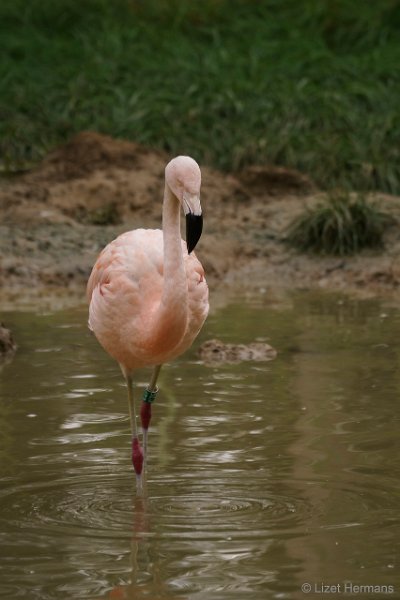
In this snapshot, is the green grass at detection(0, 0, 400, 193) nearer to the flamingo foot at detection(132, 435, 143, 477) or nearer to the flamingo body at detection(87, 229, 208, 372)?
the flamingo body at detection(87, 229, 208, 372)

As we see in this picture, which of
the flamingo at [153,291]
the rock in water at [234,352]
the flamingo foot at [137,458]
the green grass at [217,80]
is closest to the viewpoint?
the flamingo at [153,291]

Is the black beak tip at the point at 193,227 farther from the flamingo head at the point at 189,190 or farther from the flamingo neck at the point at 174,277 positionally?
the flamingo neck at the point at 174,277

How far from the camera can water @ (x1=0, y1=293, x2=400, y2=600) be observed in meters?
4.93

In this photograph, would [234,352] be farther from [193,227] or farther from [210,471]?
[193,227]

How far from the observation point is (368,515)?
5.55 m

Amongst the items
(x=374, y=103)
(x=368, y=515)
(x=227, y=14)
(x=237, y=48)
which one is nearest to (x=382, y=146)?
(x=374, y=103)

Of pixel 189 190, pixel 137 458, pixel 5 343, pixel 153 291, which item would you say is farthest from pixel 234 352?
pixel 189 190

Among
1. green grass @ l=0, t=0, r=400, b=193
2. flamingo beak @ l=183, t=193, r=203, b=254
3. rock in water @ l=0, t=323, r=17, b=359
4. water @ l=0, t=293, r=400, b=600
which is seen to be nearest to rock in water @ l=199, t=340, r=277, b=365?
water @ l=0, t=293, r=400, b=600

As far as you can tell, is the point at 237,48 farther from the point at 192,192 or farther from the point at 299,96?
the point at 192,192

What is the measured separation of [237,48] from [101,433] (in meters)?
9.10

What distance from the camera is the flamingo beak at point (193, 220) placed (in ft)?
17.2

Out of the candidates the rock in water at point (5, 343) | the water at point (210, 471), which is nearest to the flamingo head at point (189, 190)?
the water at point (210, 471)

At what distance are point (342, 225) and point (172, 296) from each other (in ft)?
19.5

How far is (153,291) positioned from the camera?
19.6ft
